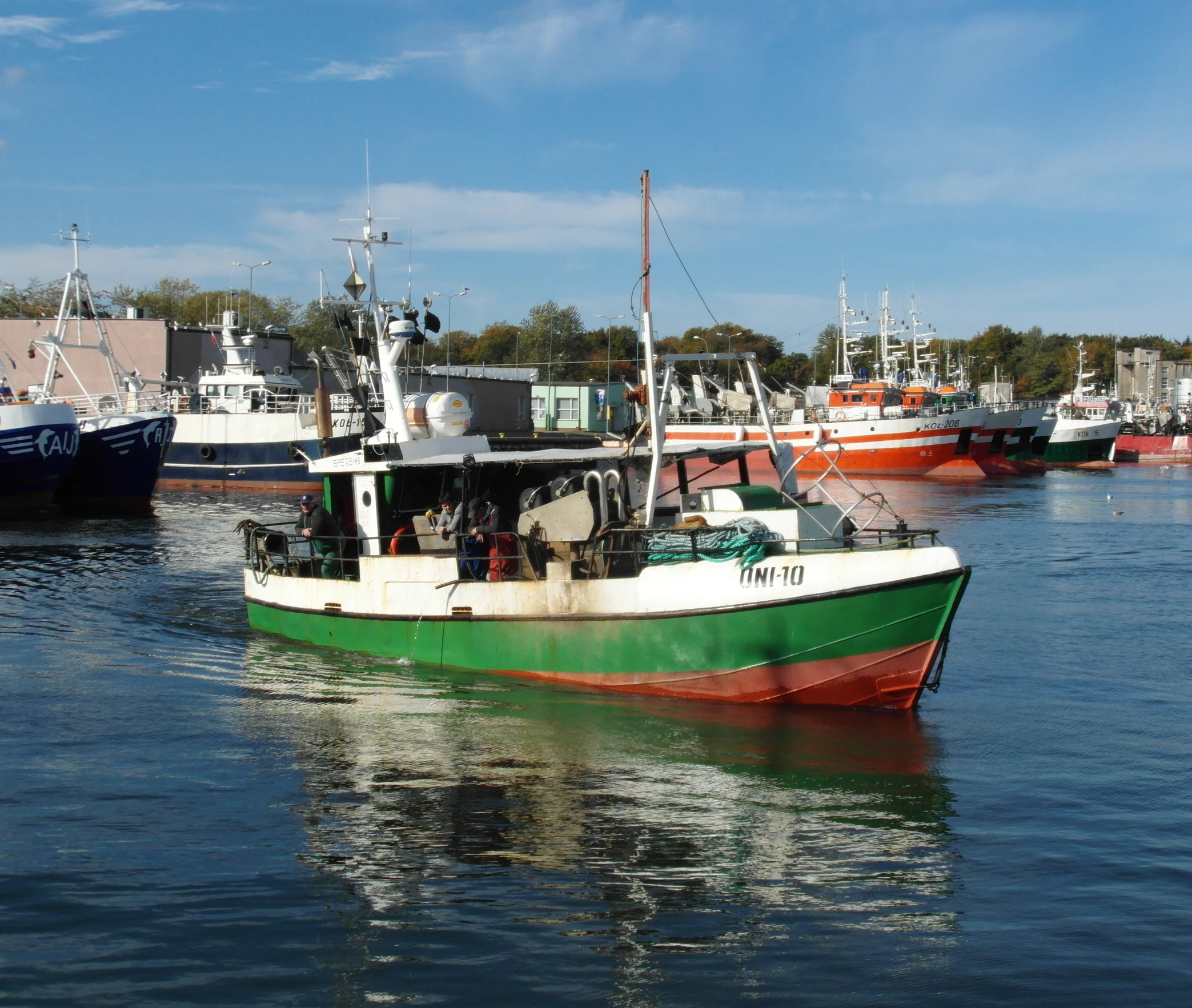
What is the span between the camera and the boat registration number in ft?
37.8

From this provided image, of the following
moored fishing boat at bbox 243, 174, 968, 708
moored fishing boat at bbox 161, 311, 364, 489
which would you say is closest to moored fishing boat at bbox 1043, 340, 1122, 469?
moored fishing boat at bbox 161, 311, 364, 489

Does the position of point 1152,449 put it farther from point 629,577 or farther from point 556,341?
point 629,577

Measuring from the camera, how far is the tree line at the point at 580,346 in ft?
328

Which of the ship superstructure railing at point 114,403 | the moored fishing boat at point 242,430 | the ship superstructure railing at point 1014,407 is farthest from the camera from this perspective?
the ship superstructure railing at point 1014,407

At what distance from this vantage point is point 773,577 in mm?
11594

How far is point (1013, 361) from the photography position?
441 ft

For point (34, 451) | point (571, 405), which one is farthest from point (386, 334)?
point (571, 405)

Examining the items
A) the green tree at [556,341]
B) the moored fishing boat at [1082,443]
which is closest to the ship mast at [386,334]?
the moored fishing boat at [1082,443]

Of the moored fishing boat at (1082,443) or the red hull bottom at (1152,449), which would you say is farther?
the red hull bottom at (1152,449)

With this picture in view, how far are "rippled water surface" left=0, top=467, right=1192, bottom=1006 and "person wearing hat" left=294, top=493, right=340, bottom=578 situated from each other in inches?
47.6

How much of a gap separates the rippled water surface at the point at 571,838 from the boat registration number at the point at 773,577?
145cm

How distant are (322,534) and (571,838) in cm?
746

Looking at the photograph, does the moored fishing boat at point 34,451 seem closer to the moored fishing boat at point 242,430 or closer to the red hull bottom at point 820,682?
the moored fishing boat at point 242,430

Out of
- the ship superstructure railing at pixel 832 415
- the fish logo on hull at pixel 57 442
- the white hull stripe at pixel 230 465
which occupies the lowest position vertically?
the white hull stripe at pixel 230 465
